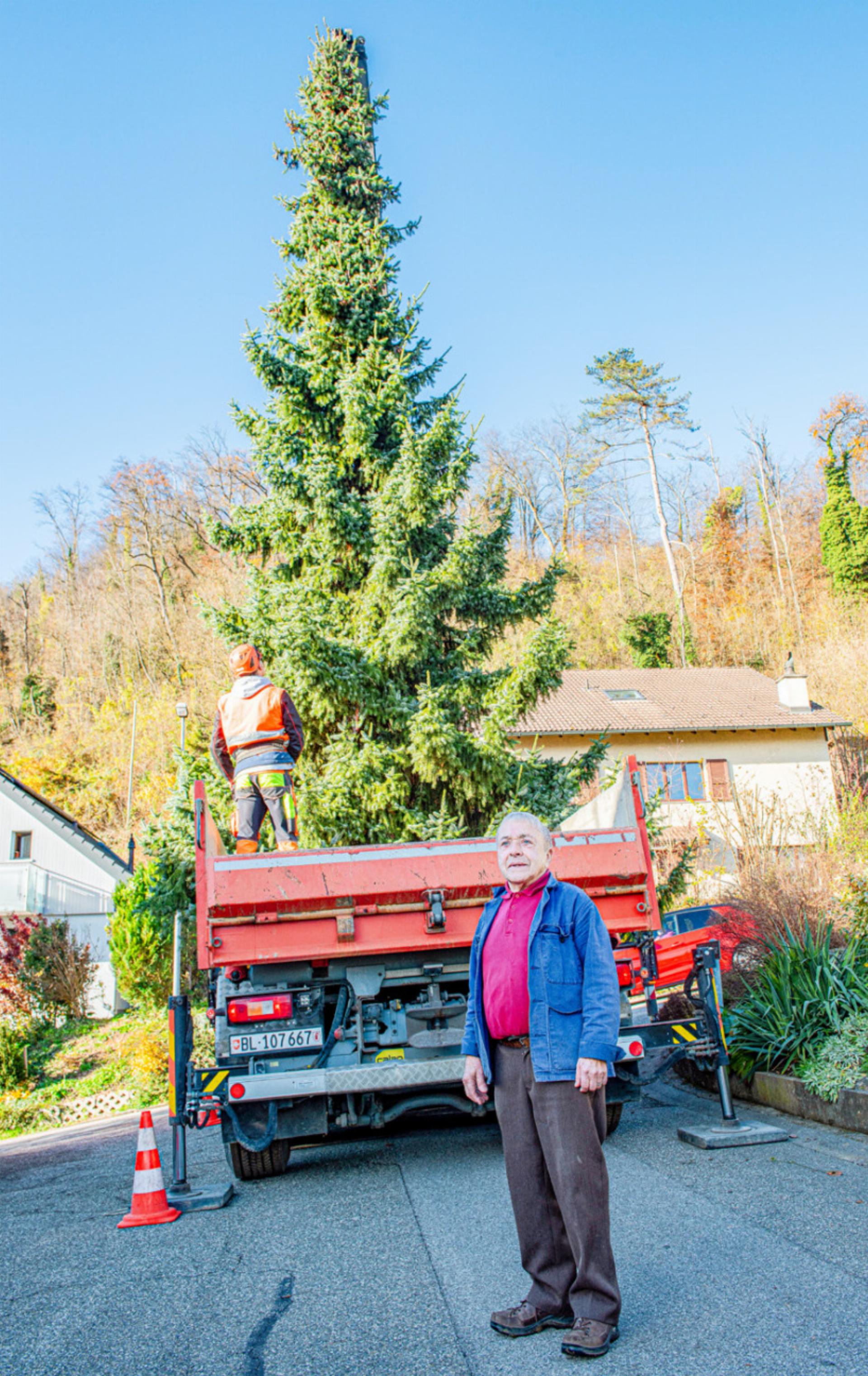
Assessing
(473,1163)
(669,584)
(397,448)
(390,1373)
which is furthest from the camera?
(669,584)

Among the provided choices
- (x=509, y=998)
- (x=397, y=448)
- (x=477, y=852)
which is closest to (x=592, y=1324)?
(x=509, y=998)

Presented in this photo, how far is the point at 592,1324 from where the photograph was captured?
123 inches

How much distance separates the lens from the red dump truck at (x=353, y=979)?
5.67 meters

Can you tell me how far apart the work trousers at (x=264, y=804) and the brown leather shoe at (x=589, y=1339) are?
4.42 m

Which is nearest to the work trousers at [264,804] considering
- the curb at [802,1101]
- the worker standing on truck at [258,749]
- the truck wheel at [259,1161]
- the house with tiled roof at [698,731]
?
the worker standing on truck at [258,749]

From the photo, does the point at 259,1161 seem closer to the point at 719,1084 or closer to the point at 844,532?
the point at 719,1084

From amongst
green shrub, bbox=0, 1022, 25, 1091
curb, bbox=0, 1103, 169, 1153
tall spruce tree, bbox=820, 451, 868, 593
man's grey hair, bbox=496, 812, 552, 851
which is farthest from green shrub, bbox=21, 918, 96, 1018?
tall spruce tree, bbox=820, 451, 868, 593

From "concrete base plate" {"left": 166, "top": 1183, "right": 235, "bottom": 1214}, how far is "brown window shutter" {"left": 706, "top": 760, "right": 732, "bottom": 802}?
2760 cm

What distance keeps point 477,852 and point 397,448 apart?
25.6ft

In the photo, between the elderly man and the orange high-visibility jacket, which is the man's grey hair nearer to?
the elderly man

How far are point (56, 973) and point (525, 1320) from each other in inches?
788

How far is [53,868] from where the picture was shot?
2862cm

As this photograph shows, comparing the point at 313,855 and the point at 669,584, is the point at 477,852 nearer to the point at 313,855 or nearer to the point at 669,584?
the point at 313,855

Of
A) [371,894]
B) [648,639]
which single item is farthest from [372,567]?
[648,639]
